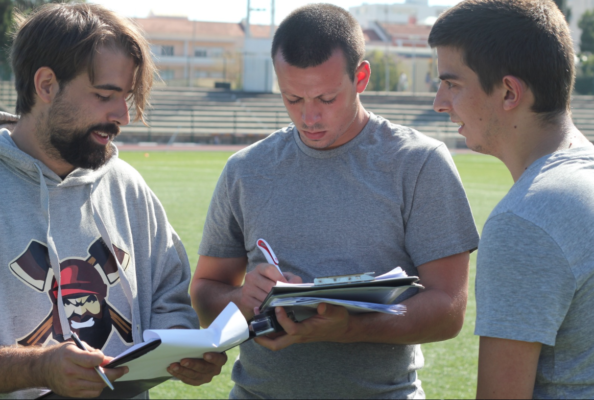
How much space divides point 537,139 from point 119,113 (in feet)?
4.83

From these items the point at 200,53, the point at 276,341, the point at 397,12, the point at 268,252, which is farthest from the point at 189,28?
the point at 276,341

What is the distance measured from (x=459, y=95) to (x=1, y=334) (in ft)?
5.16

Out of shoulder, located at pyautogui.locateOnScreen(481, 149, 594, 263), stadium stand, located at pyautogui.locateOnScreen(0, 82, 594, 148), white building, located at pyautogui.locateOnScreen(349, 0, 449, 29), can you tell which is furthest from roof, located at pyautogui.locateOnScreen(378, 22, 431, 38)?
shoulder, located at pyautogui.locateOnScreen(481, 149, 594, 263)

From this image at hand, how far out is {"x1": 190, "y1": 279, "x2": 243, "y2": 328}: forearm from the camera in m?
2.43

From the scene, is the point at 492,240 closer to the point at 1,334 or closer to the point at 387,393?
the point at 387,393

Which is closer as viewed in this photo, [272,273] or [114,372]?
[114,372]

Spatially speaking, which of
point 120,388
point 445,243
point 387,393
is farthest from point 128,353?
point 445,243

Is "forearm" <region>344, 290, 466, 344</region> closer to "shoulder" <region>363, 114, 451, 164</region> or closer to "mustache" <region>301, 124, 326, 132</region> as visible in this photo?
"shoulder" <region>363, 114, 451, 164</region>

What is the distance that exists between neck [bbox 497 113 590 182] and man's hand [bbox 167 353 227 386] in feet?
3.46

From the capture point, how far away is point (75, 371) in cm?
191

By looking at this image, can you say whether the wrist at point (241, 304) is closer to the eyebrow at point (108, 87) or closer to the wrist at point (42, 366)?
the wrist at point (42, 366)

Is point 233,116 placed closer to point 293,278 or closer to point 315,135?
point 315,135

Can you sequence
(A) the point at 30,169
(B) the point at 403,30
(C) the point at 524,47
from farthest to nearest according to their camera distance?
(B) the point at 403,30 → (A) the point at 30,169 → (C) the point at 524,47

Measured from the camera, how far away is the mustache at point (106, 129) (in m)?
2.38
